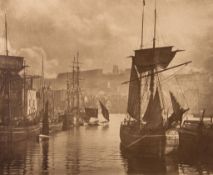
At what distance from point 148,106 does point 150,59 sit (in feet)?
9.85

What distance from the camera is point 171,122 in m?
17.1

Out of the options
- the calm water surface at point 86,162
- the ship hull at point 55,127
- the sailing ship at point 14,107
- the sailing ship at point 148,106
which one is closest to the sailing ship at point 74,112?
the ship hull at point 55,127

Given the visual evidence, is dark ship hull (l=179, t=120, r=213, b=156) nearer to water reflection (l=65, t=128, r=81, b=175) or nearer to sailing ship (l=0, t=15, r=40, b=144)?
water reflection (l=65, t=128, r=81, b=175)

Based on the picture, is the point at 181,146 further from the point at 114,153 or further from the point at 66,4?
the point at 66,4

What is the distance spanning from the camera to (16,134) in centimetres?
1998

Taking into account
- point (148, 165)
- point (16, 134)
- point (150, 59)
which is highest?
point (150, 59)

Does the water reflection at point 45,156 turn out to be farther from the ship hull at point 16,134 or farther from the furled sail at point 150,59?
the furled sail at point 150,59

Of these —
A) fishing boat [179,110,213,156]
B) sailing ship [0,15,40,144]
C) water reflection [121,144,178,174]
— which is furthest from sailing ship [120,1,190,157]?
sailing ship [0,15,40,144]

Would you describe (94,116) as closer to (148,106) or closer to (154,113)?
(148,106)

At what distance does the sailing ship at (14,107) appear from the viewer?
1968 centimetres

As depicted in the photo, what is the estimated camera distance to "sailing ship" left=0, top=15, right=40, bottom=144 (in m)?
19.7

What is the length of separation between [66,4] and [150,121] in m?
4.85

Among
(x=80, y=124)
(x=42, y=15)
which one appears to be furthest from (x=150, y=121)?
(x=80, y=124)

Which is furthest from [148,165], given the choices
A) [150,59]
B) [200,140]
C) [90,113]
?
[90,113]
